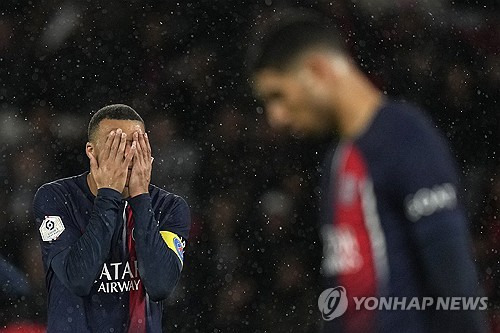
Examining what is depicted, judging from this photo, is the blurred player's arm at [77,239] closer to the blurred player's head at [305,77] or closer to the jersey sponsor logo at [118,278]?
the jersey sponsor logo at [118,278]

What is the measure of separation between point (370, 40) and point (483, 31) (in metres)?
0.49

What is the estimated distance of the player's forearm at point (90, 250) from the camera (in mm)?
1680

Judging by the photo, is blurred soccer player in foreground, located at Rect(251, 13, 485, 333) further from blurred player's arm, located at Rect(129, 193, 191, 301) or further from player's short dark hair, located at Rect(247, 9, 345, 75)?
blurred player's arm, located at Rect(129, 193, 191, 301)

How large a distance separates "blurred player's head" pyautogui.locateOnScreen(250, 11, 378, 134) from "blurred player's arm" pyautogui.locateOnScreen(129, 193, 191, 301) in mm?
720

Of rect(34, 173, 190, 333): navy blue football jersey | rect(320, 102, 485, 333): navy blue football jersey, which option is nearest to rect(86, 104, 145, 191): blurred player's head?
rect(34, 173, 190, 333): navy blue football jersey

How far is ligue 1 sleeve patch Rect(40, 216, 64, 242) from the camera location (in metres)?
1.74

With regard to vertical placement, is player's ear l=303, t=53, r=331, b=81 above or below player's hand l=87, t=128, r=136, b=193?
above

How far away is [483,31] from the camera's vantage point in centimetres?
357

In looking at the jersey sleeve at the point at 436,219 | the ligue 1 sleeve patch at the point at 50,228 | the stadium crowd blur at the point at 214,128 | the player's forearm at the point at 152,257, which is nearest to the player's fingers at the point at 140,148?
the player's forearm at the point at 152,257

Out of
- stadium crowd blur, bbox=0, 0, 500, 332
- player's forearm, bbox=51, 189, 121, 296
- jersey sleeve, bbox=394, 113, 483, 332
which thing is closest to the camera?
jersey sleeve, bbox=394, 113, 483, 332

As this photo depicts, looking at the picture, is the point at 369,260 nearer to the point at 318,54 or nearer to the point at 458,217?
the point at 458,217

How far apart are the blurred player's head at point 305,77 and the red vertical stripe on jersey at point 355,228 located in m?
0.06

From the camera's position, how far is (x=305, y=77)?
1.03m

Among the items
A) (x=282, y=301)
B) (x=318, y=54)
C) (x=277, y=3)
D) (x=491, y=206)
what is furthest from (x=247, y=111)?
(x=318, y=54)
